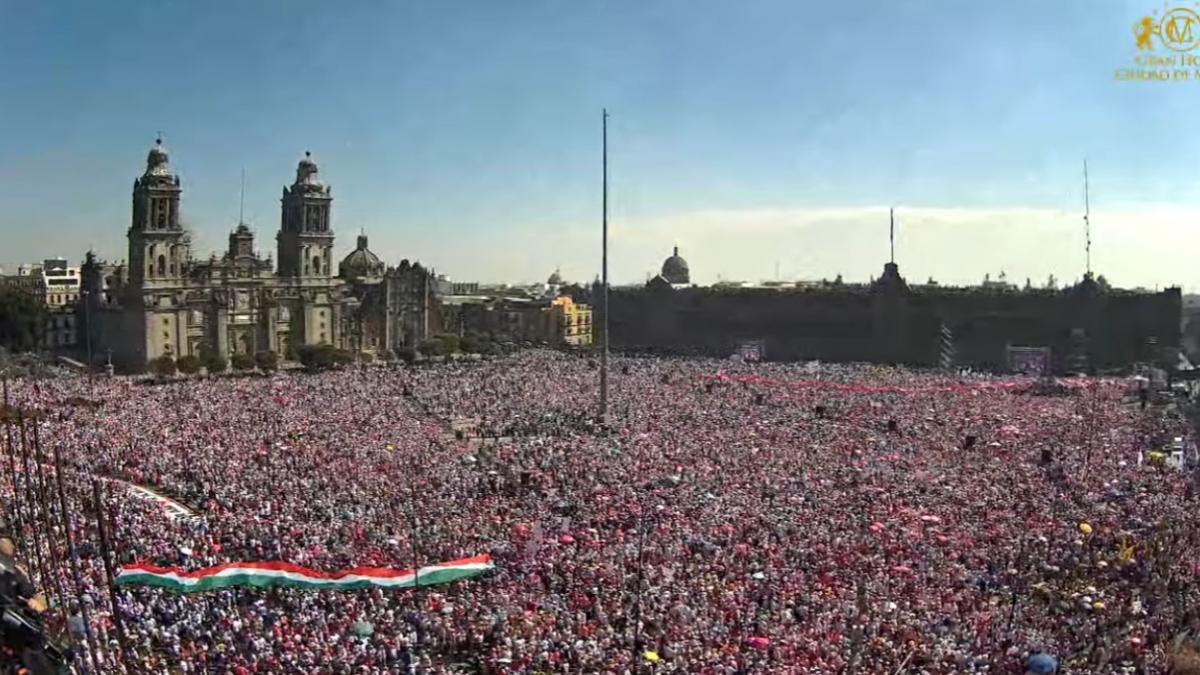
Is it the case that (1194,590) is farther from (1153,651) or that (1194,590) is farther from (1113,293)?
(1113,293)

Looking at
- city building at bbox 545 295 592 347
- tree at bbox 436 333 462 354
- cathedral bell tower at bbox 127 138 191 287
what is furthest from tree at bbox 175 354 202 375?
city building at bbox 545 295 592 347

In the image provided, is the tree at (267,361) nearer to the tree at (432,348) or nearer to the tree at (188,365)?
the tree at (188,365)

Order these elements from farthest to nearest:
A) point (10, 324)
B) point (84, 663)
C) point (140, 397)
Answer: point (10, 324), point (140, 397), point (84, 663)

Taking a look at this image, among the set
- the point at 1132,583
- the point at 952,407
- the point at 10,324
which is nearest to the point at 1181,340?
the point at 952,407

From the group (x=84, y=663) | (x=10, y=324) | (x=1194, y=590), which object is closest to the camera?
(x=84, y=663)

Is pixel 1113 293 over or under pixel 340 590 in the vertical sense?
over

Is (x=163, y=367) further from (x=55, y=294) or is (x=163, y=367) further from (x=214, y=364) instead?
(x=55, y=294)

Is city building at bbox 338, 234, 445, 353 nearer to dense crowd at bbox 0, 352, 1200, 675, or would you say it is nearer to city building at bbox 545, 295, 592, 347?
city building at bbox 545, 295, 592, 347
